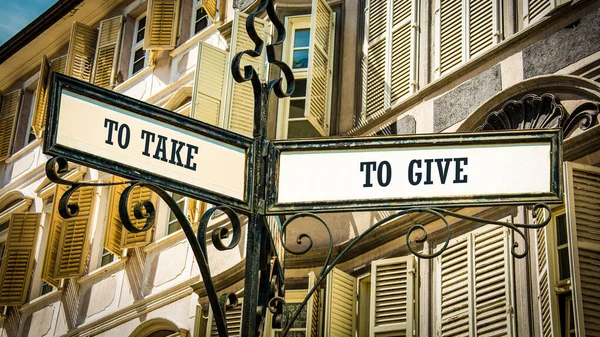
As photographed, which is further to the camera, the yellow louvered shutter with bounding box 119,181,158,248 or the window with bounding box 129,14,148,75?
the window with bounding box 129,14,148,75

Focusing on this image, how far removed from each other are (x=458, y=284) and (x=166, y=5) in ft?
31.0

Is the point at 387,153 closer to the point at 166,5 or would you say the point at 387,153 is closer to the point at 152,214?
the point at 152,214

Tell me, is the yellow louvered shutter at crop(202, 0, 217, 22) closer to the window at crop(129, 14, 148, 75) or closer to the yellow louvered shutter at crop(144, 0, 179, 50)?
the yellow louvered shutter at crop(144, 0, 179, 50)

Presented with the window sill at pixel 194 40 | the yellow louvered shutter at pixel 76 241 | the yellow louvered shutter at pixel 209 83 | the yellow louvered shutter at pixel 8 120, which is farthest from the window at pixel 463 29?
the yellow louvered shutter at pixel 8 120

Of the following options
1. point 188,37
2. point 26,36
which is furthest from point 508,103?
point 26,36

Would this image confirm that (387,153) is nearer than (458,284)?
Yes

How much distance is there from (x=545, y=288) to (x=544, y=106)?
6.14 ft

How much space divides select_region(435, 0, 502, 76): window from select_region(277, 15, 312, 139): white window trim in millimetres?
2151

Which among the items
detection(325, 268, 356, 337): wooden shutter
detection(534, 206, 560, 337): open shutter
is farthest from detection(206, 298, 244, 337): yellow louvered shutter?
detection(534, 206, 560, 337): open shutter

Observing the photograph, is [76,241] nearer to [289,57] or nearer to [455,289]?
[289,57]

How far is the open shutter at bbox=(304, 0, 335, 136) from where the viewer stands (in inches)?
526

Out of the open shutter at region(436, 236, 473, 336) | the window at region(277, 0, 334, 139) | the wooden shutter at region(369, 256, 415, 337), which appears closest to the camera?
the open shutter at region(436, 236, 473, 336)

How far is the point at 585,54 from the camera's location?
10.3 m

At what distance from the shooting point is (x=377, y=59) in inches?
541
